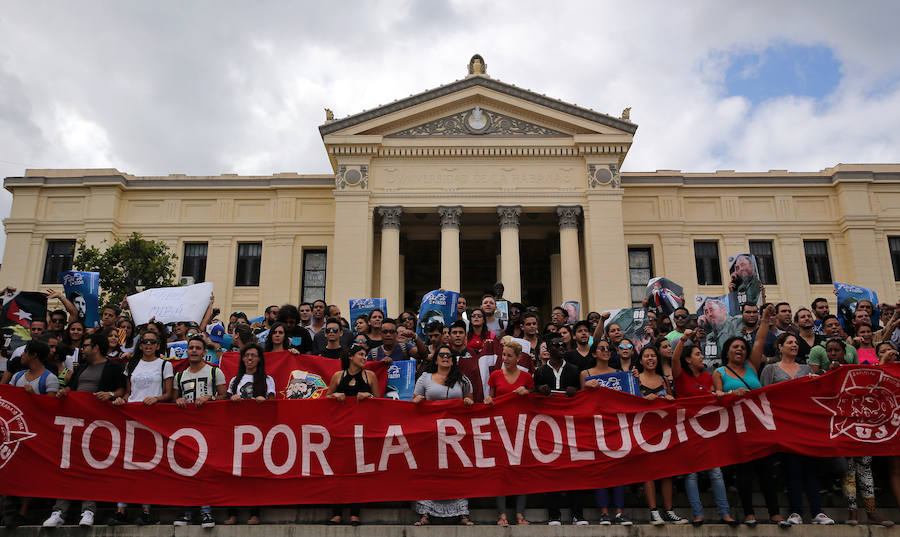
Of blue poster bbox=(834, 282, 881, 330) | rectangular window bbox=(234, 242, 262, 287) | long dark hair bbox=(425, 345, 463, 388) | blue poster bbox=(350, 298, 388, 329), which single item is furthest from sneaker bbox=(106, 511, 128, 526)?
rectangular window bbox=(234, 242, 262, 287)

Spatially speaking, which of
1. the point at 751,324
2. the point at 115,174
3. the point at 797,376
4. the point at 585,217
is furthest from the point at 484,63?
the point at 797,376

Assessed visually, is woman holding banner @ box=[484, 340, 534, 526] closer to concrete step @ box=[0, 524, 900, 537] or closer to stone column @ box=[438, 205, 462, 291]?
concrete step @ box=[0, 524, 900, 537]

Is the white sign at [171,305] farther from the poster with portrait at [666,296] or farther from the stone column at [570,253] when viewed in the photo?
the stone column at [570,253]

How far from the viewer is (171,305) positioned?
1152 cm

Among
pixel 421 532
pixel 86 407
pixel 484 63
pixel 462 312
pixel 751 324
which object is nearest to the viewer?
pixel 421 532

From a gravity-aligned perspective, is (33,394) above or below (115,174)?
below

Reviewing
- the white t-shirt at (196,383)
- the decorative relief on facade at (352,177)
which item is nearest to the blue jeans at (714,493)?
the white t-shirt at (196,383)

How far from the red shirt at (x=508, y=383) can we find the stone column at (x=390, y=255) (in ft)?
58.4

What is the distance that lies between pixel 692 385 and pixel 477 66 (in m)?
23.7

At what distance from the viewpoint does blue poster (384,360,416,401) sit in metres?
8.39

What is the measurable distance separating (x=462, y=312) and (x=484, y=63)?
20.1 m

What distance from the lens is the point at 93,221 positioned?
3039 cm

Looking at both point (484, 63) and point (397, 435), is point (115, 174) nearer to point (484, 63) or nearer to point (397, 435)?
point (484, 63)

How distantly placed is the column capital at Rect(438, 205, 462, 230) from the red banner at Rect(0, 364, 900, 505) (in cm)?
1952
